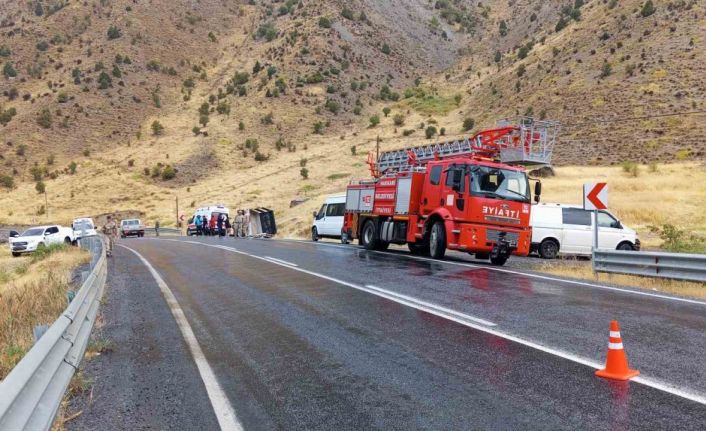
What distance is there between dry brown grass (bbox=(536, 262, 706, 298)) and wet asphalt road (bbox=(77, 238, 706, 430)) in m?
1.57

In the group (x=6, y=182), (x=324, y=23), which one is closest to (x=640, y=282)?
(x=6, y=182)

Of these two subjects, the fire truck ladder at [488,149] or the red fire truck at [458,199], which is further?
the fire truck ladder at [488,149]

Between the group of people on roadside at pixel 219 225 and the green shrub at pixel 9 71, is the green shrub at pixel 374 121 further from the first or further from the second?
the green shrub at pixel 9 71

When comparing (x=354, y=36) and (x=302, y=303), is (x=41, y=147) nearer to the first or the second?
(x=354, y=36)

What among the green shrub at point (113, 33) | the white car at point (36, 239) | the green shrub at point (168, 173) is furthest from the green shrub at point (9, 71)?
the white car at point (36, 239)

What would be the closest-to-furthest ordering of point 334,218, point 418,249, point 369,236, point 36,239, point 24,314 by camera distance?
1. point 24,314
2. point 418,249
3. point 369,236
4. point 334,218
5. point 36,239

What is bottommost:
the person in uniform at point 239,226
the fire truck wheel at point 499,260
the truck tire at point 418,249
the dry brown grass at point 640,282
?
the dry brown grass at point 640,282

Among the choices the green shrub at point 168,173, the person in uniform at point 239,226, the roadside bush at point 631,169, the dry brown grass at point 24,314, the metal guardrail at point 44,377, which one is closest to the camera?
the metal guardrail at point 44,377

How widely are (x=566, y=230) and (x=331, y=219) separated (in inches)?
498

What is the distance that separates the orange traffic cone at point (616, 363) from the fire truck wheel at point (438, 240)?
38.6 ft

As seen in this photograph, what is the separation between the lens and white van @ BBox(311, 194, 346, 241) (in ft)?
100

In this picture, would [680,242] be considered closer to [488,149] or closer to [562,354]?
[488,149]

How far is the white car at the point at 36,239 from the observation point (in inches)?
1244

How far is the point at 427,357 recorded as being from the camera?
651cm
